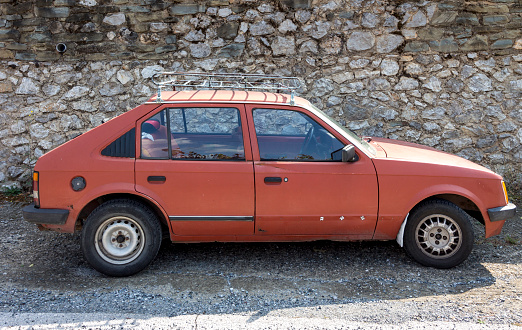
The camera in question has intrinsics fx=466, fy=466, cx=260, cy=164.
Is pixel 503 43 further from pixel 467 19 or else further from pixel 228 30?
pixel 228 30

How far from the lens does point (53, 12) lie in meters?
7.02

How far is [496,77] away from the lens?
7113mm

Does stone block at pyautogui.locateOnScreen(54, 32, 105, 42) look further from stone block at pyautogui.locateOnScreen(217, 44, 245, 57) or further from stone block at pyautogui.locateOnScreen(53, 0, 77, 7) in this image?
stone block at pyautogui.locateOnScreen(217, 44, 245, 57)

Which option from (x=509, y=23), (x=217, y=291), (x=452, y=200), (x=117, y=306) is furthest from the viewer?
(x=509, y=23)

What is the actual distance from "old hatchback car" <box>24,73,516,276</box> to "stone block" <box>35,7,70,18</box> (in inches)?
135

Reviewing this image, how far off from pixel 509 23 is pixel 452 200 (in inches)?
147

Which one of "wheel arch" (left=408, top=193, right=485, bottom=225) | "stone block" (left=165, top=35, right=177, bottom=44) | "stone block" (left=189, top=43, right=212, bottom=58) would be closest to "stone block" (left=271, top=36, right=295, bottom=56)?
"stone block" (left=189, top=43, right=212, bottom=58)

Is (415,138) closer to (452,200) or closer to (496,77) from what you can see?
(496,77)

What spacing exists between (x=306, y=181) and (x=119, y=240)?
1.88 meters

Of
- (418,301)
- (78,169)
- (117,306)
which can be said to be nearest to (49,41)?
(78,169)

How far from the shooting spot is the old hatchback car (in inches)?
174

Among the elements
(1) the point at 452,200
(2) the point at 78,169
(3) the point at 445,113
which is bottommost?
(1) the point at 452,200

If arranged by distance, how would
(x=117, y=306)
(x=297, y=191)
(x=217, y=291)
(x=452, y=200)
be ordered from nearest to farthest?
(x=117, y=306) → (x=217, y=291) → (x=297, y=191) → (x=452, y=200)

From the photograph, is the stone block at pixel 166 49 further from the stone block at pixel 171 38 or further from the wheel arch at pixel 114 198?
the wheel arch at pixel 114 198
